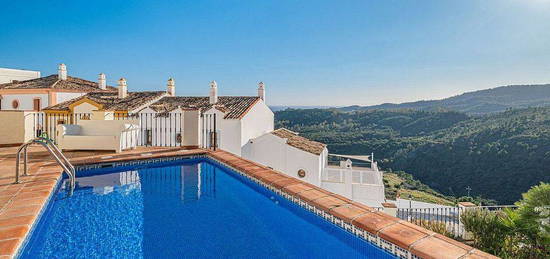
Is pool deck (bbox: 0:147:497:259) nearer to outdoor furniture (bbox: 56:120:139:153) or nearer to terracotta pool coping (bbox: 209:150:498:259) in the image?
terracotta pool coping (bbox: 209:150:498:259)

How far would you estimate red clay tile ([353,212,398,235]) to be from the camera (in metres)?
2.82

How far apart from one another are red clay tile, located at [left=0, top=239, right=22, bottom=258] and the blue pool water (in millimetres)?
351

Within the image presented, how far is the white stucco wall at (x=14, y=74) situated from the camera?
1193 inches

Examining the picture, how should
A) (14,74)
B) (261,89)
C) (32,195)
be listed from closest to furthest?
(32,195) < (261,89) < (14,74)

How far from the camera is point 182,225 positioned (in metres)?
3.92

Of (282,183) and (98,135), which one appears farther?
(98,135)

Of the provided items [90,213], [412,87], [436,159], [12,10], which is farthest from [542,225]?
[436,159]

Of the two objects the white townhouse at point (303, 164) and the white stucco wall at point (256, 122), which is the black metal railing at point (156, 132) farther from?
the white townhouse at point (303, 164)

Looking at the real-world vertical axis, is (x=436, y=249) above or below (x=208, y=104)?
below

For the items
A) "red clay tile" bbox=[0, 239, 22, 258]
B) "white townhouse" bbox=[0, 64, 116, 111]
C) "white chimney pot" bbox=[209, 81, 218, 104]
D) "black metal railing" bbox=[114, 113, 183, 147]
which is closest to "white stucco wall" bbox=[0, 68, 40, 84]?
"white townhouse" bbox=[0, 64, 116, 111]

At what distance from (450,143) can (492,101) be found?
41239 millimetres

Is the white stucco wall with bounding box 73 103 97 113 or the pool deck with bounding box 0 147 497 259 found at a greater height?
the white stucco wall with bounding box 73 103 97 113

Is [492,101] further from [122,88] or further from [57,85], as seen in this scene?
[57,85]

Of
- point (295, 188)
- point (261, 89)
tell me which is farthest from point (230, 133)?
point (295, 188)
